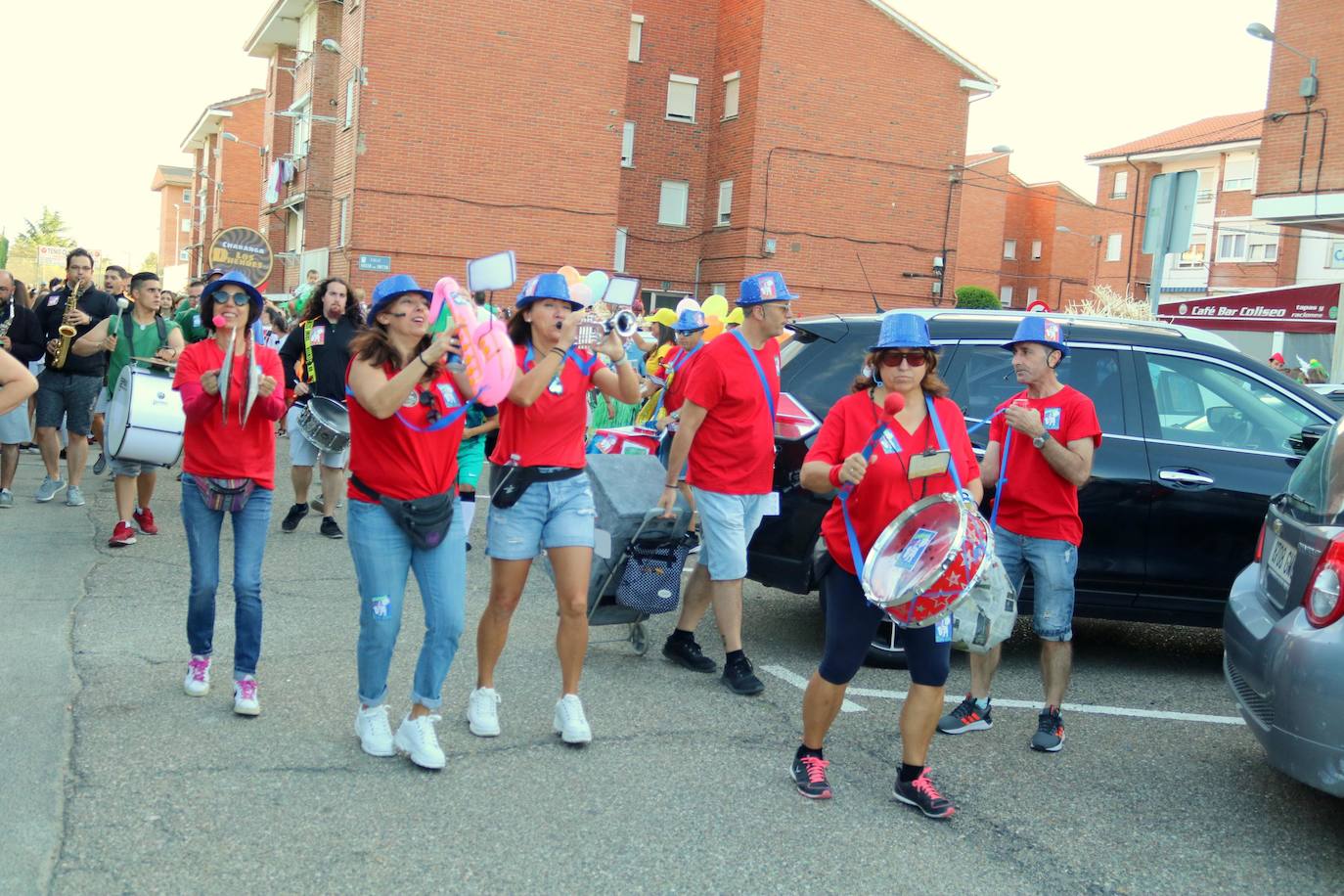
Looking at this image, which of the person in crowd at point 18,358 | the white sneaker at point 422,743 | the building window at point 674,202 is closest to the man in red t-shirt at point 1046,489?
the white sneaker at point 422,743

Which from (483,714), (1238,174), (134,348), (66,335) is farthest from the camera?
(1238,174)

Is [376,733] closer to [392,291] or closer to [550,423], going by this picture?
[550,423]

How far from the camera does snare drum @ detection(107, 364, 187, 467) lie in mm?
7836

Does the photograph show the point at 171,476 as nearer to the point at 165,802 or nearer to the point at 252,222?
the point at 165,802

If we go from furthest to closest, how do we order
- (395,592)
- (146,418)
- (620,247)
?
(620,247) → (146,418) → (395,592)

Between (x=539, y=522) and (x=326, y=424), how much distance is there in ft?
15.2

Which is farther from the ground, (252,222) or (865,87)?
(865,87)

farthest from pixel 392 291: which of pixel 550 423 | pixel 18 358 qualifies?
pixel 18 358

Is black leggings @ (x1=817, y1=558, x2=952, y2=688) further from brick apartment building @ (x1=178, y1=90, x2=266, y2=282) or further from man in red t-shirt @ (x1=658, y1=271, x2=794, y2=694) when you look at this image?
brick apartment building @ (x1=178, y1=90, x2=266, y2=282)

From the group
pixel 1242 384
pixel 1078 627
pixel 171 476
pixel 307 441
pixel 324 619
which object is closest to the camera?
pixel 1242 384

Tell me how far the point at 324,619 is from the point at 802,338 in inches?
120

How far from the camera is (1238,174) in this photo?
165 feet

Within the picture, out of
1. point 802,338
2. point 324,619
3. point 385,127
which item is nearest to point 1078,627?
point 802,338

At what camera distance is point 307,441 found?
9.49m
